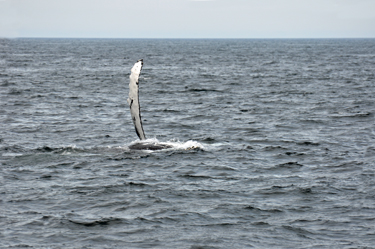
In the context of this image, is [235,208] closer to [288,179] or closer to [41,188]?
[288,179]

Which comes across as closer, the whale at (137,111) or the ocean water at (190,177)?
the ocean water at (190,177)

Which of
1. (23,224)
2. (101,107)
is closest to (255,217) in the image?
(23,224)

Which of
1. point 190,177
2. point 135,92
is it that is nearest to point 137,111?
point 135,92

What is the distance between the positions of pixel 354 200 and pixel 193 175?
4945 mm

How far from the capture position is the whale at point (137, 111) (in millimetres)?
17172

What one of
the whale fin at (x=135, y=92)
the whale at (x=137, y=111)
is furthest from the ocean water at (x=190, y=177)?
the whale fin at (x=135, y=92)

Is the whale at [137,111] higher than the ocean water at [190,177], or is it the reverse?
the whale at [137,111]

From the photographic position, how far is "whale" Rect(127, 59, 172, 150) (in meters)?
17.2

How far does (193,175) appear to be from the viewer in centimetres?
1619

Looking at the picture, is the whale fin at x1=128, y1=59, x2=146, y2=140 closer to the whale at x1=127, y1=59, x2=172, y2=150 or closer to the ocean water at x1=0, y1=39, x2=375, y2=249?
the whale at x1=127, y1=59, x2=172, y2=150

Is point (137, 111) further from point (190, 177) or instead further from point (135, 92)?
point (190, 177)

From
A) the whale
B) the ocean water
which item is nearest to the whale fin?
the whale

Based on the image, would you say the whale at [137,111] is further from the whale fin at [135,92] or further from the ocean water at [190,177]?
the ocean water at [190,177]

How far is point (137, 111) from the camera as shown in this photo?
17641 millimetres
